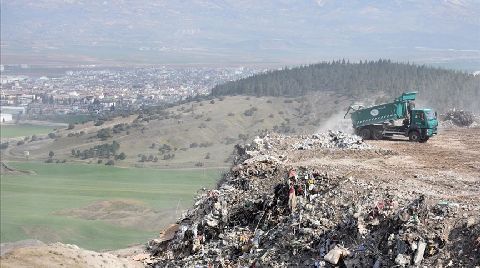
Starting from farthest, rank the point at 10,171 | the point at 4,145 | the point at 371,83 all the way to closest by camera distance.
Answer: the point at 4,145, the point at 371,83, the point at 10,171

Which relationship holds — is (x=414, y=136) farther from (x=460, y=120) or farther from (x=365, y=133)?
(x=460, y=120)

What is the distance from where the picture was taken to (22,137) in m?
122

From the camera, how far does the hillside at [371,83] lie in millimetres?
79438

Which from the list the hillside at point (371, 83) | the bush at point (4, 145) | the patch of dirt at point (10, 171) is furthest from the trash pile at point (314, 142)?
the bush at point (4, 145)

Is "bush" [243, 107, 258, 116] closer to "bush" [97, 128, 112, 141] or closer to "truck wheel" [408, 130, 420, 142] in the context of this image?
"bush" [97, 128, 112, 141]

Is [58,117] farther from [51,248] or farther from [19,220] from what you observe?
[51,248]

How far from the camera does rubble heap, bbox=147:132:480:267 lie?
13812 mm

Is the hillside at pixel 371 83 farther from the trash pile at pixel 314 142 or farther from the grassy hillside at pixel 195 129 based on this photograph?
the trash pile at pixel 314 142

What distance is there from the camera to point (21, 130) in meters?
134

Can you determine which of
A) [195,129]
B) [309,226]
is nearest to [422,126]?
[309,226]

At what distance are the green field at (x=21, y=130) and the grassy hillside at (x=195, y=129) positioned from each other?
1056cm

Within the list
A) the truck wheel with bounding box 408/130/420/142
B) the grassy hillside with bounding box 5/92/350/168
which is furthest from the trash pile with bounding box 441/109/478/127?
the grassy hillside with bounding box 5/92/350/168

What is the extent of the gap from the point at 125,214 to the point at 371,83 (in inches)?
2346

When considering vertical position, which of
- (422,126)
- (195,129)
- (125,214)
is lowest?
(125,214)
